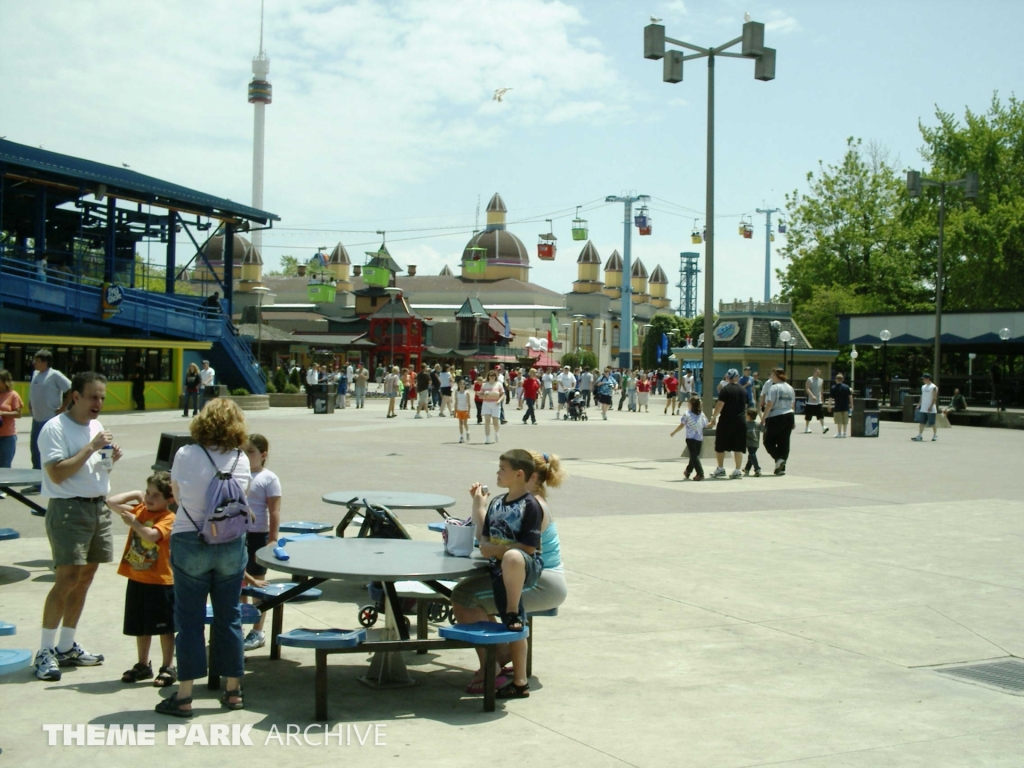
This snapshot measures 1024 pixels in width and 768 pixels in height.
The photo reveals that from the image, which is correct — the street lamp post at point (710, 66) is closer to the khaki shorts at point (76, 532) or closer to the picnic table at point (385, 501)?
the picnic table at point (385, 501)

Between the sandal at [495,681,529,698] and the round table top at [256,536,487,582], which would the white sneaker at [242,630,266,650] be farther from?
the sandal at [495,681,529,698]

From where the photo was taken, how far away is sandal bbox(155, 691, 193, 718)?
499 cm

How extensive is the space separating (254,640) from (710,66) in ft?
51.9

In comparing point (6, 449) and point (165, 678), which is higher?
point (6, 449)

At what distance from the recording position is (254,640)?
638 cm

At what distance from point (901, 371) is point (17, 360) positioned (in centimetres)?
4592

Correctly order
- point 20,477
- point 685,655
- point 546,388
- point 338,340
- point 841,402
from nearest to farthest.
Result: point 685,655 < point 20,477 < point 841,402 < point 546,388 < point 338,340

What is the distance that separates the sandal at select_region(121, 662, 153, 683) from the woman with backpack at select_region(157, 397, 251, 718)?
1.82 ft

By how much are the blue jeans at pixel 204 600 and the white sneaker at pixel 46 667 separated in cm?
91

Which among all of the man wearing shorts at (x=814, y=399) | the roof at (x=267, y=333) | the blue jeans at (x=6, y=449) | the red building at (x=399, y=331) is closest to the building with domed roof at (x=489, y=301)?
the red building at (x=399, y=331)

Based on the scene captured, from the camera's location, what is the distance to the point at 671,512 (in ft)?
40.7

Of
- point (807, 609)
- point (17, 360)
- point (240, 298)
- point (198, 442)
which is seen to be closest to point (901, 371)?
point (17, 360)

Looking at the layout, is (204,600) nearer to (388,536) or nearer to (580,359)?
(388,536)

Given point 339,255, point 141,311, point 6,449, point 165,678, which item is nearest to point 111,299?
point 141,311
